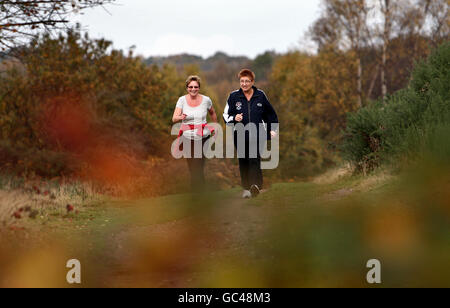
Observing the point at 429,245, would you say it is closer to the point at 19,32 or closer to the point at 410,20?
the point at 19,32

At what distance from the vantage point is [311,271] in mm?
6457

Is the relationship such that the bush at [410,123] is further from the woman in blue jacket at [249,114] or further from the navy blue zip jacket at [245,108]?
the navy blue zip jacket at [245,108]

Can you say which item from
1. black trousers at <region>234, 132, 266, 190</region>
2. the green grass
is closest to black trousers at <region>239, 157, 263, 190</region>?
black trousers at <region>234, 132, 266, 190</region>

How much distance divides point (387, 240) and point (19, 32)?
852cm

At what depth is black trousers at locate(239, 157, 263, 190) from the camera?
11570 mm

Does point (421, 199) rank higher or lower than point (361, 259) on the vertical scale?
higher

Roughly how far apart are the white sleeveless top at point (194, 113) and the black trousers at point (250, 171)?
1.05 metres

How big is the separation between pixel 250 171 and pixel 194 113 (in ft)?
5.42

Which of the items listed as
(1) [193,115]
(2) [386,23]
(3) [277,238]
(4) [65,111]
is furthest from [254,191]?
(2) [386,23]

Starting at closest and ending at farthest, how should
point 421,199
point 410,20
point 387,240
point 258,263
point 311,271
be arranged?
point 311,271 < point 258,263 < point 387,240 < point 421,199 < point 410,20
